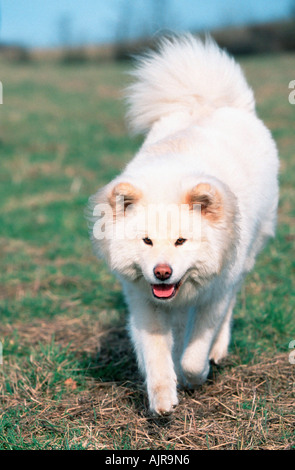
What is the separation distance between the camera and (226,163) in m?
3.39

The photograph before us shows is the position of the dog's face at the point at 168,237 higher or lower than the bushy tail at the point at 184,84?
lower

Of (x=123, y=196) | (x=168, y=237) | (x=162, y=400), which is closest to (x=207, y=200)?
(x=168, y=237)

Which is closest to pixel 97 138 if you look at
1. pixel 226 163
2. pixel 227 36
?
pixel 226 163

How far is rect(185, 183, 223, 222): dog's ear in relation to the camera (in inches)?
108

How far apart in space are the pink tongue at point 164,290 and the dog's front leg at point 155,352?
1.12 feet

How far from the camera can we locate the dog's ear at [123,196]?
9.18ft

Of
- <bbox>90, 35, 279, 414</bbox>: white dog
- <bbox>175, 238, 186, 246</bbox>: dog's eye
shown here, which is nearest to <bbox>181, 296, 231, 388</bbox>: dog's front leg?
<bbox>90, 35, 279, 414</bbox>: white dog

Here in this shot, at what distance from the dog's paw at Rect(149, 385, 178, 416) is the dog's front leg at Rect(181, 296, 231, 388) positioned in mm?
302

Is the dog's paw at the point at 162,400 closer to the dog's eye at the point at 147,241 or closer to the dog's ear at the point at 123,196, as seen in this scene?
the dog's eye at the point at 147,241

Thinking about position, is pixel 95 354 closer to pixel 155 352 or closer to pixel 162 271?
pixel 155 352

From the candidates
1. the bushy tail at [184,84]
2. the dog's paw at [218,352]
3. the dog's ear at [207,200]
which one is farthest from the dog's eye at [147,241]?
the bushy tail at [184,84]

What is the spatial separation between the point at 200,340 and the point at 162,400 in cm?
49

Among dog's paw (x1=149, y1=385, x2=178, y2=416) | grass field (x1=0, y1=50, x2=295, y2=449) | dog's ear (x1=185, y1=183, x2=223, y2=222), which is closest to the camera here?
dog's ear (x1=185, y1=183, x2=223, y2=222)

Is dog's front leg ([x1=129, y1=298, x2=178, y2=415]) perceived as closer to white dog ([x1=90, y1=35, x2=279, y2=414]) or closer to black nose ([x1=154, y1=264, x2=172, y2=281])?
white dog ([x1=90, y1=35, x2=279, y2=414])
